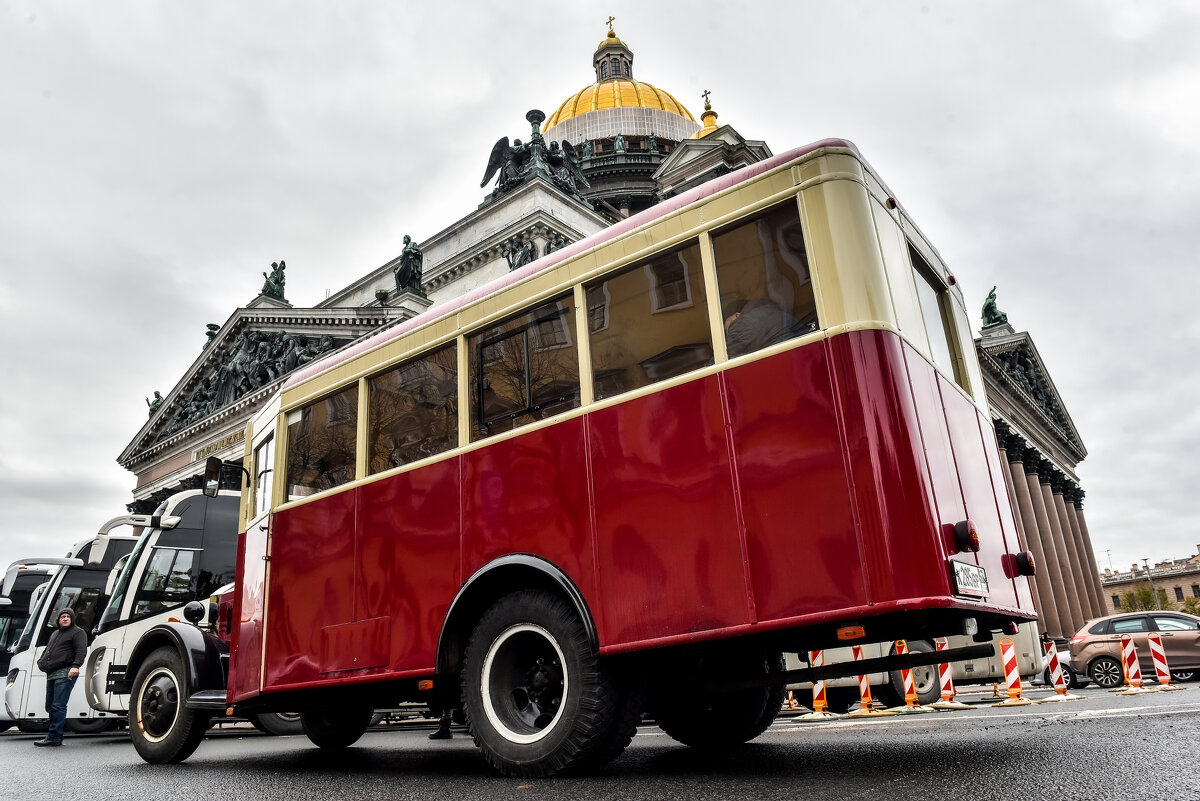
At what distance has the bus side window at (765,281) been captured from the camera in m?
4.48

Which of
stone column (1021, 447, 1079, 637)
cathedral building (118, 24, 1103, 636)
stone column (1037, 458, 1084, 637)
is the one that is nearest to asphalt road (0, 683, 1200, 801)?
cathedral building (118, 24, 1103, 636)

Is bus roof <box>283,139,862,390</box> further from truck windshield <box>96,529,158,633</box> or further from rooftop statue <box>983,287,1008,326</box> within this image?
rooftop statue <box>983,287,1008,326</box>

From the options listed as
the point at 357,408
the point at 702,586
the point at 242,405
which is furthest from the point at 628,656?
the point at 242,405

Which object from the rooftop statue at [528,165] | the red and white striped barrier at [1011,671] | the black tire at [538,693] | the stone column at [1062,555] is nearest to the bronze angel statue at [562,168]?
the rooftop statue at [528,165]

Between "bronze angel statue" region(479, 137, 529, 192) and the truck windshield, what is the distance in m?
24.1

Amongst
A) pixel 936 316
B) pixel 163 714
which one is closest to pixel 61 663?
pixel 163 714

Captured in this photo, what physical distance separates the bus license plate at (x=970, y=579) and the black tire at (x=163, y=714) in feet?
20.0

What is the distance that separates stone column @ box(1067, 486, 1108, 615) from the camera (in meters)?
46.6

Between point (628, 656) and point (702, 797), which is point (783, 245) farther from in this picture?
point (702, 797)

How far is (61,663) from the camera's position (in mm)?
11695

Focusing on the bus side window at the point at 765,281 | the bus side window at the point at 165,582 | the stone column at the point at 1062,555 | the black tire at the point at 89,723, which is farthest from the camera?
the stone column at the point at 1062,555

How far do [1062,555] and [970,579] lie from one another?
139ft

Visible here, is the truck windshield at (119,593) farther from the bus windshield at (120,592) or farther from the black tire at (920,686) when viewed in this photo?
the black tire at (920,686)

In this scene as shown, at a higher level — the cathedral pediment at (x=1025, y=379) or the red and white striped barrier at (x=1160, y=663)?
the cathedral pediment at (x=1025, y=379)
